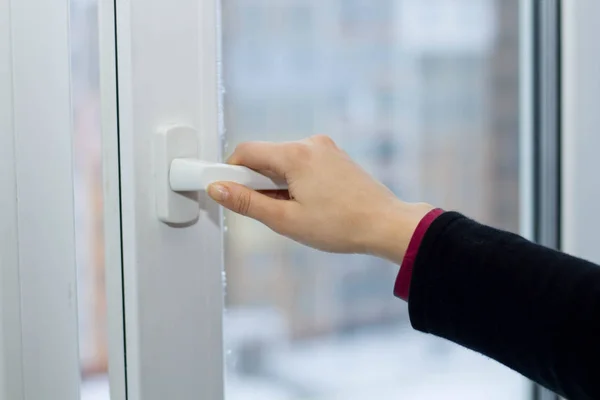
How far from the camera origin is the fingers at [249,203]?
44cm

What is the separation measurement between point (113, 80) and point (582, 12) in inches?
22.0

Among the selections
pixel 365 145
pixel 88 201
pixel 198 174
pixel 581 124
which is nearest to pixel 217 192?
pixel 198 174

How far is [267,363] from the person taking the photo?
2.18 feet

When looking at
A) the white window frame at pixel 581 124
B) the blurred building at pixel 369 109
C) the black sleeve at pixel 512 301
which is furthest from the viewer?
the white window frame at pixel 581 124

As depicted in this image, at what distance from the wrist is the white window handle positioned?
0.10 m

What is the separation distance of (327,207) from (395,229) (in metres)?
0.05

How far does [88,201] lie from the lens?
0.50 metres

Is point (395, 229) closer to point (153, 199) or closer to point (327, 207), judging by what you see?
point (327, 207)

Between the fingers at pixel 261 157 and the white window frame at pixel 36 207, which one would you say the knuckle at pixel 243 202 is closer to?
the fingers at pixel 261 157

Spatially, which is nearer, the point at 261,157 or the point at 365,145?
the point at 261,157

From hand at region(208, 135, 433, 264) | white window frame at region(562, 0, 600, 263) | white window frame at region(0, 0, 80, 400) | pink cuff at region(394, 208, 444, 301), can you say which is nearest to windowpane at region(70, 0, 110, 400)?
white window frame at region(0, 0, 80, 400)

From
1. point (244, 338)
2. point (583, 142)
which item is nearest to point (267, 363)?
point (244, 338)

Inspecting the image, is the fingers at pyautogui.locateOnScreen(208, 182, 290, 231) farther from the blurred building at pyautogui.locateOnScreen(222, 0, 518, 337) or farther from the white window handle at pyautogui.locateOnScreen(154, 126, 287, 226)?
the blurred building at pyautogui.locateOnScreen(222, 0, 518, 337)

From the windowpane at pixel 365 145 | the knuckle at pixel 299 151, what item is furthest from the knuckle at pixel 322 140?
the windowpane at pixel 365 145
